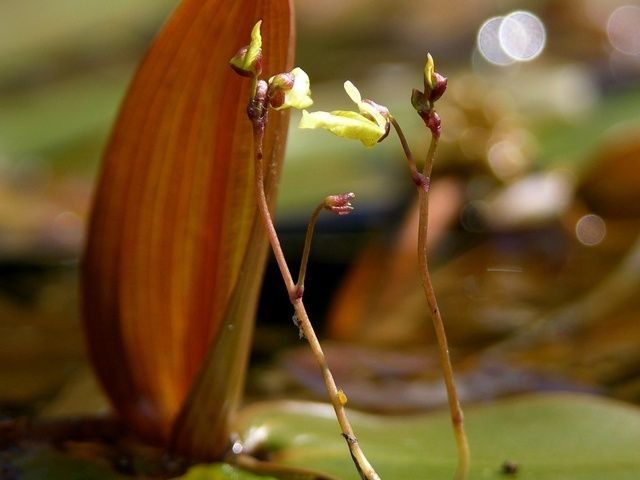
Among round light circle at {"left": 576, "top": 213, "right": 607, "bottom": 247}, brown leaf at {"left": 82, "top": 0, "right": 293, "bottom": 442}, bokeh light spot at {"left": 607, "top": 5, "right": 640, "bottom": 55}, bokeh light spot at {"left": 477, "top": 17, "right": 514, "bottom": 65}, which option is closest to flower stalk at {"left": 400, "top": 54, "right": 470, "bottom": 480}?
brown leaf at {"left": 82, "top": 0, "right": 293, "bottom": 442}

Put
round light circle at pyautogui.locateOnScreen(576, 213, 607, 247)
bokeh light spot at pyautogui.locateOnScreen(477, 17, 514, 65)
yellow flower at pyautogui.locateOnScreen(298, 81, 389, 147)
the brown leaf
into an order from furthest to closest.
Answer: bokeh light spot at pyautogui.locateOnScreen(477, 17, 514, 65)
round light circle at pyautogui.locateOnScreen(576, 213, 607, 247)
the brown leaf
yellow flower at pyautogui.locateOnScreen(298, 81, 389, 147)

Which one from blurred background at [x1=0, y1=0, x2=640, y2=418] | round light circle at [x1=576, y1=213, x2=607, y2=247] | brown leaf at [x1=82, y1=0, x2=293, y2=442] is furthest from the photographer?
round light circle at [x1=576, y1=213, x2=607, y2=247]

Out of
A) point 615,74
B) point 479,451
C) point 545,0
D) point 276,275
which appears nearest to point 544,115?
point 615,74

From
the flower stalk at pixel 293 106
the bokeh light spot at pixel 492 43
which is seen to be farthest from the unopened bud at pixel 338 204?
the bokeh light spot at pixel 492 43

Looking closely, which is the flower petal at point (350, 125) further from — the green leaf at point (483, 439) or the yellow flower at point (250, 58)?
the green leaf at point (483, 439)

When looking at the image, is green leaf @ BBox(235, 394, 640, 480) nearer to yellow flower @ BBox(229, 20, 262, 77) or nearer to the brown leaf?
the brown leaf

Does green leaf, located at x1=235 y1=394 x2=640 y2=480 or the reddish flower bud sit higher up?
the reddish flower bud
